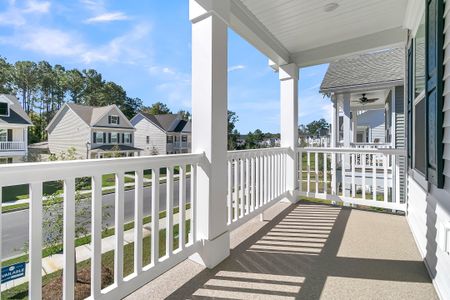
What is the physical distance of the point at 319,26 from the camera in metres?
3.26

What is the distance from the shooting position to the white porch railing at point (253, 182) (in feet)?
9.12

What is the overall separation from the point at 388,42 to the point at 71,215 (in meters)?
3.96

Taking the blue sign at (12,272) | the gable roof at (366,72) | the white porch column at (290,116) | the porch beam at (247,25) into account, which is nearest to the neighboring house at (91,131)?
the blue sign at (12,272)

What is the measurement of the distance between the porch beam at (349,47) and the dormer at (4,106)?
3.61m

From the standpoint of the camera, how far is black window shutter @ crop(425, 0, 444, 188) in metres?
1.62

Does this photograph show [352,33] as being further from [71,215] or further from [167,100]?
[167,100]

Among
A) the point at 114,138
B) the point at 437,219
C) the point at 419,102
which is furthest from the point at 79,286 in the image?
the point at 419,102

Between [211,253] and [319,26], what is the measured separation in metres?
2.87

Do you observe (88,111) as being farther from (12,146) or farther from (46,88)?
(12,146)

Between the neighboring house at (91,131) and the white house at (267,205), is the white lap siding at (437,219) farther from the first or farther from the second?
the neighboring house at (91,131)

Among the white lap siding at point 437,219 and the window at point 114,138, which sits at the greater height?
the window at point 114,138

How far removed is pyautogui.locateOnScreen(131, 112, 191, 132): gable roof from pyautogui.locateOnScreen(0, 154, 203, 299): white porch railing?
3.35 m

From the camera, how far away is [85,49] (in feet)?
13.1

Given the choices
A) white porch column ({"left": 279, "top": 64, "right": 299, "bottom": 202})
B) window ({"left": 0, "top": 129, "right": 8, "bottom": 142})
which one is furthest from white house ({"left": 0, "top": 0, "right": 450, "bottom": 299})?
window ({"left": 0, "top": 129, "right": 8, "bottom": 142})
